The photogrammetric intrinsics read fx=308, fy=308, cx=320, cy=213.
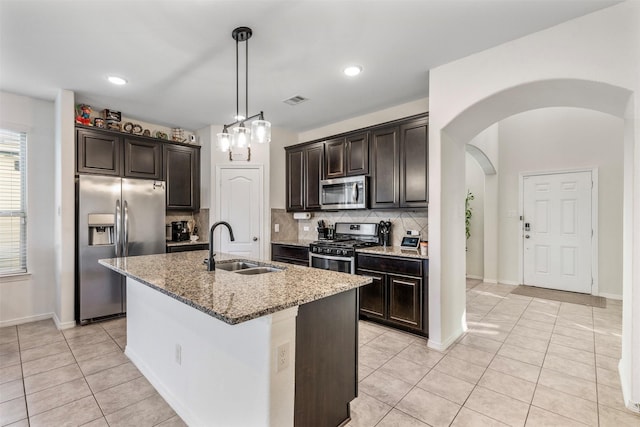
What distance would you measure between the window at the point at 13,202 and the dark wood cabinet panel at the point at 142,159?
104 cm

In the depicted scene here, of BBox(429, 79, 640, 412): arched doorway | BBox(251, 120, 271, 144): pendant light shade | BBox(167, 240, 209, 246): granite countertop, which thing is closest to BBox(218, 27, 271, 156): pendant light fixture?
BBox(251, 120, 271, 144): pendant light shade

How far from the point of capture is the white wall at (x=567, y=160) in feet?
15.1

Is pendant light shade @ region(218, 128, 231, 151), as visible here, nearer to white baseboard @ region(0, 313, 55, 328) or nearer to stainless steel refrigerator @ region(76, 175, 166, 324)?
stainless steel refrigerator @ region(76, 175, 166, 324)

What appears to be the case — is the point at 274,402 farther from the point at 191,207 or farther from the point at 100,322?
the point at 191,207

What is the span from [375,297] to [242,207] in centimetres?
248

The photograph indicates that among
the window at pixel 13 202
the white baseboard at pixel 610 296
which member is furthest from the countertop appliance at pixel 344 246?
the white baseboard at pixel 610 296

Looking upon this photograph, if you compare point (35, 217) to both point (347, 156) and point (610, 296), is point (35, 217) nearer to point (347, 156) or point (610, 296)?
point (347, 156)

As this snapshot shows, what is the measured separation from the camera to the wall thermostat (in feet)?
11.9

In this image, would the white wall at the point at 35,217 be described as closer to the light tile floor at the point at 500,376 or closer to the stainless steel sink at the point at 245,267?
the stainless steel sink at the point at 245,267

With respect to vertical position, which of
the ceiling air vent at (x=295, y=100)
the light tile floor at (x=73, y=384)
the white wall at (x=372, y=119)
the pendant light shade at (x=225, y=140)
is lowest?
the light tile floor at (x=73, y=384)

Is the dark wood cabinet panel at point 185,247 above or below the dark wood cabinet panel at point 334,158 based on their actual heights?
below

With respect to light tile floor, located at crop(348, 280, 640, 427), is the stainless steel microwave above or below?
above

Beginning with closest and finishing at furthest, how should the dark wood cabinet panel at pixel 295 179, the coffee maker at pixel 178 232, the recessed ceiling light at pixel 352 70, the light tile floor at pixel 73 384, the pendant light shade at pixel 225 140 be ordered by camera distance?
the light tile floor at pixel 73 384
the pendant light shade at pixel 225 140
the recessed ceiling light at pixel 352 70
the coffee maker at pixel 178 232
the dark wood cabinet panel at pixel 295 179

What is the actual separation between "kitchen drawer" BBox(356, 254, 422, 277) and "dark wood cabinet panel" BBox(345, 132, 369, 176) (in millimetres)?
1108
